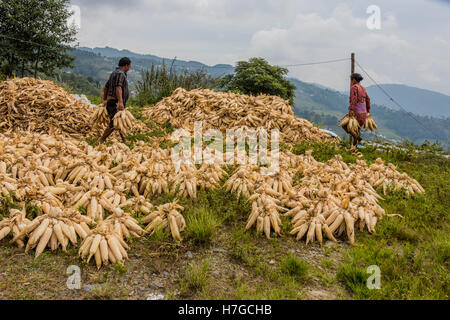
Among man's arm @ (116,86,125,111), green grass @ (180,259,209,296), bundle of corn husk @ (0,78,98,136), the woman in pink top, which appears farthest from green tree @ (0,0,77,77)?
green grass @ (180,259,209,296)

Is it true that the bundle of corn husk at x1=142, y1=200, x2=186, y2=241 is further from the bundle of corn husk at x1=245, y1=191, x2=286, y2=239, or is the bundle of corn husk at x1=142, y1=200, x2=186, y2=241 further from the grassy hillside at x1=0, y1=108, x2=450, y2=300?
the bundle of corn husk at x1=245, y1=191, x2=286, y2=239

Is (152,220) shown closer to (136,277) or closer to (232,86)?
(136,277)

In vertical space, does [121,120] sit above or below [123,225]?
above

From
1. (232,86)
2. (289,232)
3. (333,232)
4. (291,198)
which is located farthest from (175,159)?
(232,86)

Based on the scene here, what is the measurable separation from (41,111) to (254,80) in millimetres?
14702

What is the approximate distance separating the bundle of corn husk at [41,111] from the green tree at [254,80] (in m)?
12.1

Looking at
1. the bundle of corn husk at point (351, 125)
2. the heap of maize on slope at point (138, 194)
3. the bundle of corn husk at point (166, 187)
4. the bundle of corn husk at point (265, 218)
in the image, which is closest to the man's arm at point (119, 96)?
the bundle of corn husk at point (166, 187)

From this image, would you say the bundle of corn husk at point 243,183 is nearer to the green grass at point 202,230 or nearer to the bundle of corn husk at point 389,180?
the green grass at point 202,230

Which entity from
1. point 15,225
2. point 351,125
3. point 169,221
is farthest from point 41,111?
point 351,125

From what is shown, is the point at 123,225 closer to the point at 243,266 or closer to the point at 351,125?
the point at 243,266

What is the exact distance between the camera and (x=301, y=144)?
878 centimetres

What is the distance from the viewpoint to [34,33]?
2575 centimetres

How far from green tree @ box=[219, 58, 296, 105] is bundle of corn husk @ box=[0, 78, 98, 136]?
12125mm

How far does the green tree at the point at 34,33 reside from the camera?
80.2 feet
